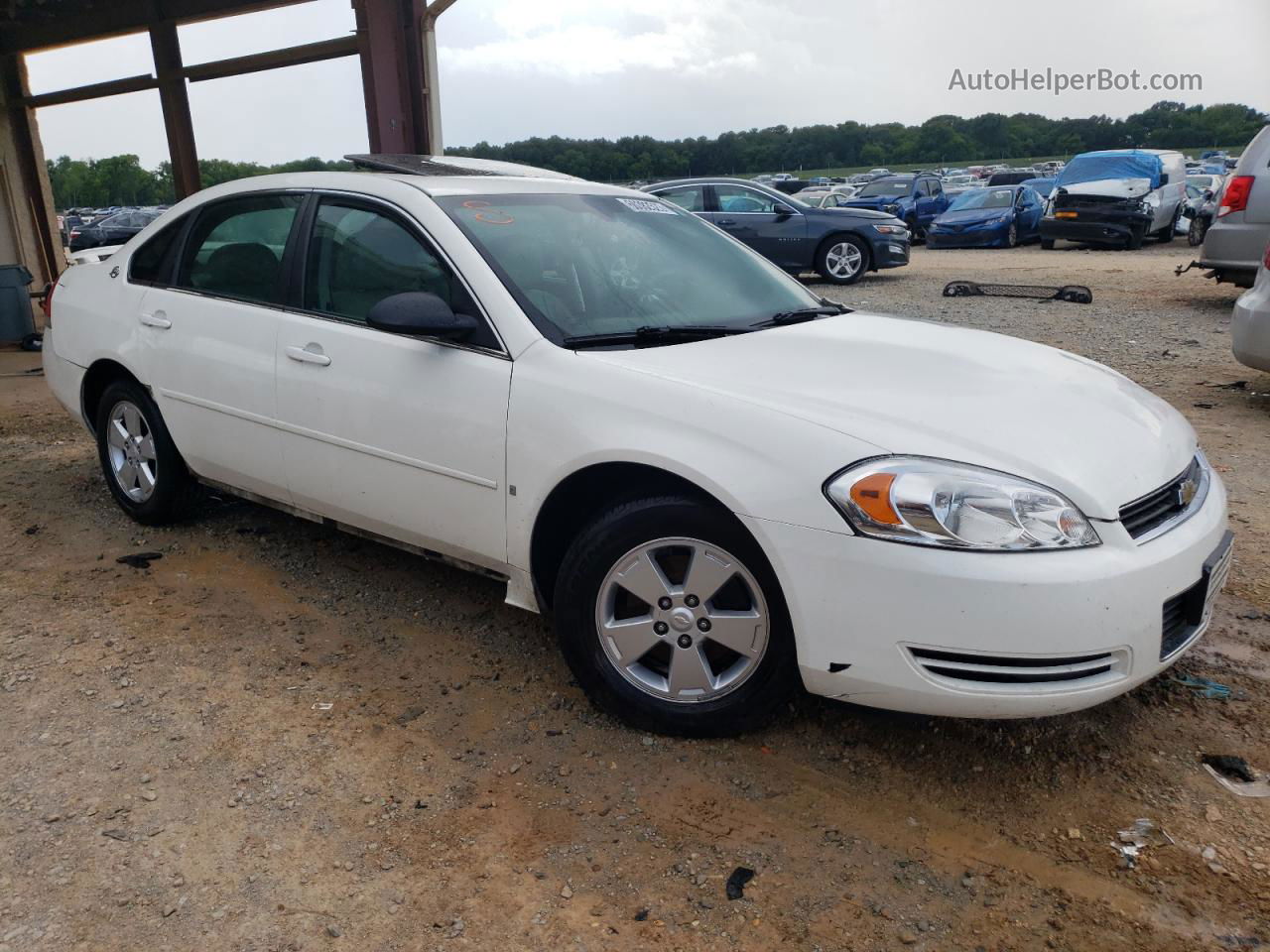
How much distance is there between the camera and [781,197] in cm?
1508

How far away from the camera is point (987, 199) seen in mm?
20906

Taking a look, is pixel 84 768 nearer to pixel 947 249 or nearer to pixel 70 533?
pixel 70 533

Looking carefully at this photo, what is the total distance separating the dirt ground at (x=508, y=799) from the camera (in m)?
2.23

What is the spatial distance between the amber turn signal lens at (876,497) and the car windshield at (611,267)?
1.06m

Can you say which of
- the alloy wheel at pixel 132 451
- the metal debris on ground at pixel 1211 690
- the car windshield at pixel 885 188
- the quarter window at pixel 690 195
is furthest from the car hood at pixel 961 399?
the car windshield at pixel 885 188

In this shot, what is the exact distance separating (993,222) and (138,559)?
19.2 meters

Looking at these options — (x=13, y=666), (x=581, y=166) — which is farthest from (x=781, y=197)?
(x=581, y=166)

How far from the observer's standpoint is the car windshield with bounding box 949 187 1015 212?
20.6 m

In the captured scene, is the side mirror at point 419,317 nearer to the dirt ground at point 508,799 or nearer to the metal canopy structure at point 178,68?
the dirt ground at point 508,799

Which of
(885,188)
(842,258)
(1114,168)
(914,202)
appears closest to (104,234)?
(885,188)

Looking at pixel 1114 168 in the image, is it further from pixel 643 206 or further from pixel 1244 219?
pixel 643 206

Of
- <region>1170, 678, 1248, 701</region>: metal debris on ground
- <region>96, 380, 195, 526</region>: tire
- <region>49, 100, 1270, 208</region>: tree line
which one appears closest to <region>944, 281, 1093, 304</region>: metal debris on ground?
A: <region>1170, 678, 1248, 701</region>: metal debris on ground

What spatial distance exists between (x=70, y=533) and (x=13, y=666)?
4.82 ft

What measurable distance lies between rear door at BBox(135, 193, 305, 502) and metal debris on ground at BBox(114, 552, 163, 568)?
0.46 meters
